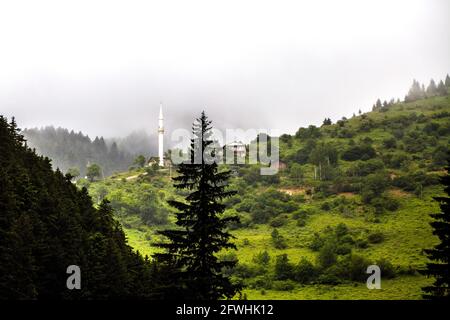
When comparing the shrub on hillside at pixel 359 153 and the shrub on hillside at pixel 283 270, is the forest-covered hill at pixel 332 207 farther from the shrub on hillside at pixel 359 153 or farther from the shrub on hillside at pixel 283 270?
the shrub on hillside at pixel 359 153

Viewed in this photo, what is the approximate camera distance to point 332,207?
4847 inches

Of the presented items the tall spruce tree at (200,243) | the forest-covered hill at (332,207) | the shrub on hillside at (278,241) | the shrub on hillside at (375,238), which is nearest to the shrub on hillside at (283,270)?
the forest-covered hill at (332,207)

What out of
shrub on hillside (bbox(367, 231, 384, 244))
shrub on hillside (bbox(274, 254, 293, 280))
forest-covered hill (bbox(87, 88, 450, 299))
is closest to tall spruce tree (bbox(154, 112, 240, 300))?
forest-covered hill (bbox(87, 88, 450, 299))

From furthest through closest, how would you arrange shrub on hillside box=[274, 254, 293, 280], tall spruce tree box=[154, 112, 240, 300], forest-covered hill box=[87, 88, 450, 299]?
1. shrub on hillside box=[274, 254, 293, 280]
2. forest-covered hill box=[87, 88, 450, 299]
3. tall spruce tree box=[154, 112, 240, 300]

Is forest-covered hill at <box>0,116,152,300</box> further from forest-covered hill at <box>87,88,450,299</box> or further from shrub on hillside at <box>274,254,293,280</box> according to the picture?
shrub on hillside at <box>274,254,293,280</box>

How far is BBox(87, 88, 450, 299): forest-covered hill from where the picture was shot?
86.2m

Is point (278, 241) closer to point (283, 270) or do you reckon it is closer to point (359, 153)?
point (283, 270)

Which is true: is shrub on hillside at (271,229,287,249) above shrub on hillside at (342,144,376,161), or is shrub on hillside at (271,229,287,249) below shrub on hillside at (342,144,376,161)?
below

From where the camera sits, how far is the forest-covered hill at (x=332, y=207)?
8625 cm

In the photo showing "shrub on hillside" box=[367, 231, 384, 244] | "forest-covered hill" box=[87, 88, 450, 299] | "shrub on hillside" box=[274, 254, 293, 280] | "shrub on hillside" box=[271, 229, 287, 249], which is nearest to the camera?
"forest-covered hill" box=[87, 88, 450, 299]

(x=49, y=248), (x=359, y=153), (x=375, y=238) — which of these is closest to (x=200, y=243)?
(x=49, y=248)
